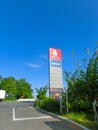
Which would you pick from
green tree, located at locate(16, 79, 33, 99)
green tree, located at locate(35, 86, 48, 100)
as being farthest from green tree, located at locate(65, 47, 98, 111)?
green tree, located at locate(16, 79, 33, 99)

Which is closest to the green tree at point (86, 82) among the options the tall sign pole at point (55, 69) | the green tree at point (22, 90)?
the tall sign pole at point (55, 69)

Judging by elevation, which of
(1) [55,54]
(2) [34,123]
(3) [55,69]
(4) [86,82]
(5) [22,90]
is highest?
(1) [55,54]

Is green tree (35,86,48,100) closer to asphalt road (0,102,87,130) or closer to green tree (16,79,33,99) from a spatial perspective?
asphalt road (0,102,87,130)

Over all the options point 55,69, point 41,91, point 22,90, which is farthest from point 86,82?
point 22,90

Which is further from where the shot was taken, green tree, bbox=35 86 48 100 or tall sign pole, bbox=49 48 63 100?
green tree, bbox=35 86 48 100

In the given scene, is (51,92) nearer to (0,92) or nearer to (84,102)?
(84,102)

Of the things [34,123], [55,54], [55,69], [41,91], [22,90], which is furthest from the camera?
[22,90]

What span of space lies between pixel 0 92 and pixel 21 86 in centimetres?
3081

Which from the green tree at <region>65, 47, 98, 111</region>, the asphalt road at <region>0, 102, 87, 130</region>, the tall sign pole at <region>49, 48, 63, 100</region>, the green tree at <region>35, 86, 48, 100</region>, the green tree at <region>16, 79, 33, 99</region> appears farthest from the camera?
the green tree at <region>16, 79, 33, 99</region>

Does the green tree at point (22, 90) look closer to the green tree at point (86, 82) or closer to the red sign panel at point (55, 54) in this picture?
the red sign panel at point (55, 54)

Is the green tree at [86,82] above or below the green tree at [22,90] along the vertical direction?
below

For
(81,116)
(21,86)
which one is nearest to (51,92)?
(81,116)

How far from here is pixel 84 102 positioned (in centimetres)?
1802

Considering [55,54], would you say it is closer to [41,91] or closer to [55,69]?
[55,69]
